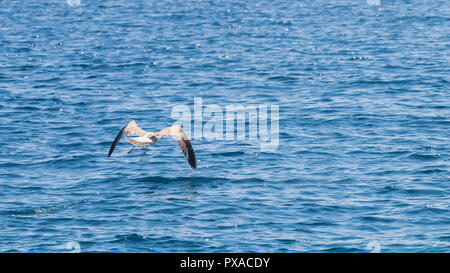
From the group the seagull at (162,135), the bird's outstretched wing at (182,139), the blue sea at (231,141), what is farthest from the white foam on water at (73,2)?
the bird's outstretched wing at (182,139)

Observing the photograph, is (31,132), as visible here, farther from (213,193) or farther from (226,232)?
(226,232)

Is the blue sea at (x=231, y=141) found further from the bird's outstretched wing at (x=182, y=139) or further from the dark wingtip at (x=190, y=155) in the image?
the bird's outstretched wing at (x=182, y=139)

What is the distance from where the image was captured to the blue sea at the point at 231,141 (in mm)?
22469

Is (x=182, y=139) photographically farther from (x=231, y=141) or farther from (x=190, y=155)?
(x=231, y=141)

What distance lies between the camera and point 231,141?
33312 mm

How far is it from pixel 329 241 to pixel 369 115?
1639cm

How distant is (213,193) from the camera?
85.3 feet

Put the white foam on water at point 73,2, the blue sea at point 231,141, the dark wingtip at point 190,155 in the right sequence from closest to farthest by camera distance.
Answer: the blue sea at point 231,141 → the dark wingtip at point 190,155 → the white foam on water at point 73,2

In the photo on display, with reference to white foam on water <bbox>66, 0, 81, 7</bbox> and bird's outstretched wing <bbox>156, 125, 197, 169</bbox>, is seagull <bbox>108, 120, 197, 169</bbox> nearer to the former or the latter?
bird's outstretched wing <bbox>156, 125, 197, 169</bbox>

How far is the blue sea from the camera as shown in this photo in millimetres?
22469

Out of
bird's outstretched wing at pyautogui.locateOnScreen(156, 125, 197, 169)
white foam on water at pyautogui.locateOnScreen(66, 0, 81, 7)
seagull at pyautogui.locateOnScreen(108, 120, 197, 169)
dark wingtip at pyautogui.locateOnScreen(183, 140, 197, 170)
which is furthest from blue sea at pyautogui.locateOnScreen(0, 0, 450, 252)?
white foam on water at pyautogui.locateOnScreen(66, 0, 81, 7)

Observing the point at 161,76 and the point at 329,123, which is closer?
the point at 329,123
